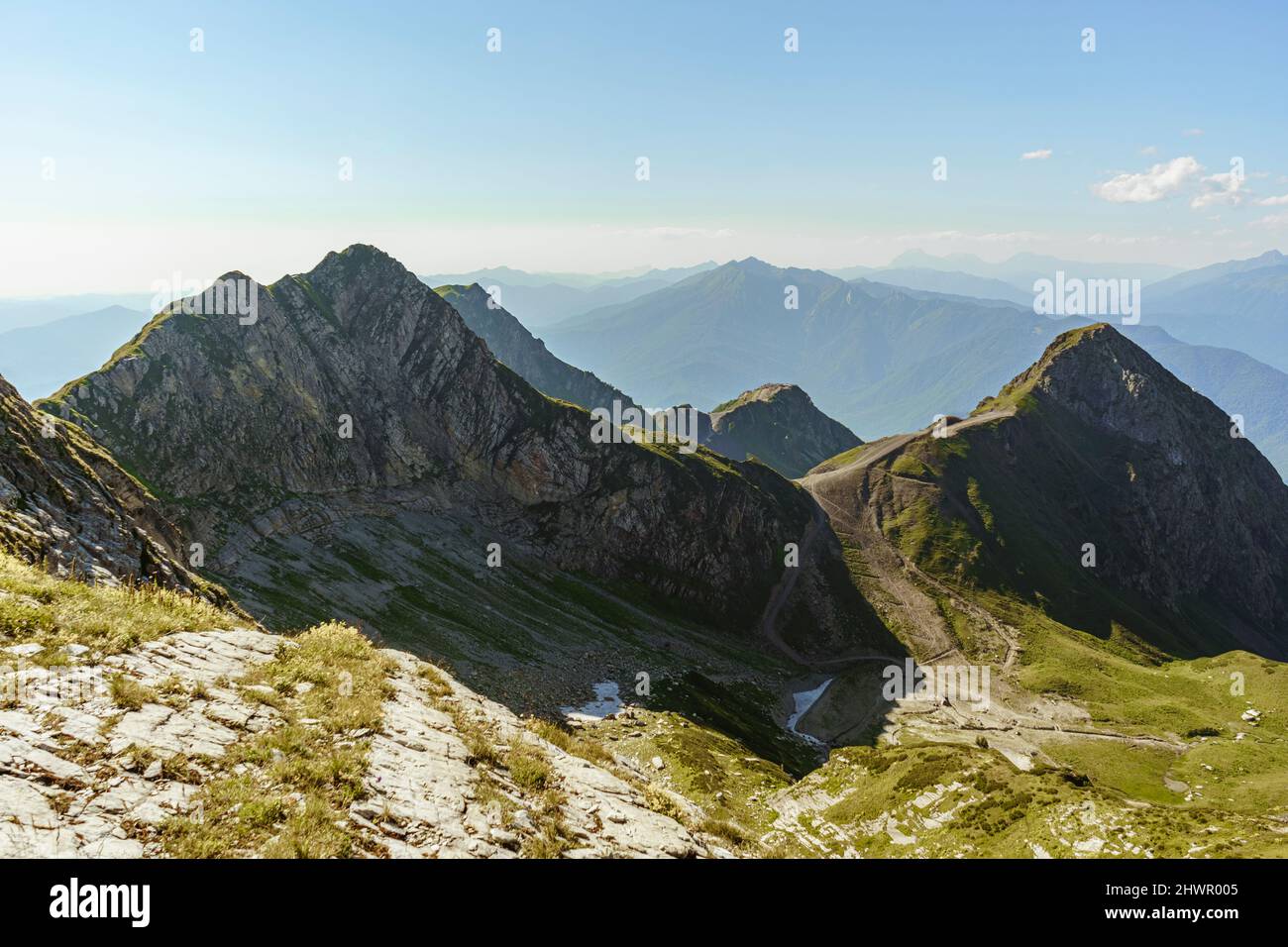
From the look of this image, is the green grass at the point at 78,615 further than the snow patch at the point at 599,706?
No

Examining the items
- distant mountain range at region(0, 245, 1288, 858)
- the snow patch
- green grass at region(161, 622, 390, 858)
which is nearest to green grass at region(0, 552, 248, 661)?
distant mountain range at region(0, 245, 1288, 858)

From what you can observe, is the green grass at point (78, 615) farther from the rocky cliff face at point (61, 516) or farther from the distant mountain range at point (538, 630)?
the rocky cliff face at point (61, 516)

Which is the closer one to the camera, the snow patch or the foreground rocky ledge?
the foreground rocky ledge

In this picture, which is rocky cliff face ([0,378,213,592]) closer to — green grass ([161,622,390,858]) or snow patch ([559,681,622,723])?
green grass ([161,622,390,858])

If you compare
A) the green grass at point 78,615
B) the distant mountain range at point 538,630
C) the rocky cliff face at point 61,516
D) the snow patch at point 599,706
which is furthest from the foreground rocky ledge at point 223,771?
the snow patch at point 599,706
